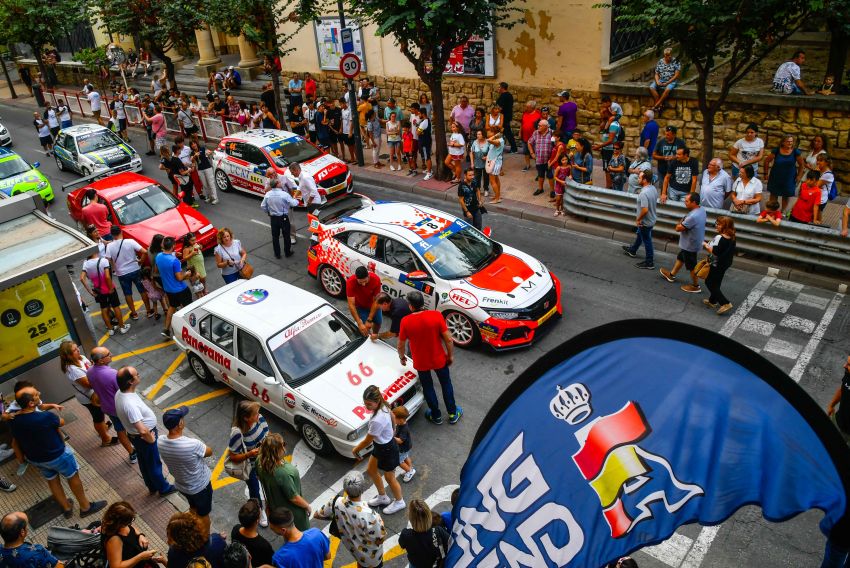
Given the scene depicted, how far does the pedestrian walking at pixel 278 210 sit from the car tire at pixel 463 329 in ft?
15.3

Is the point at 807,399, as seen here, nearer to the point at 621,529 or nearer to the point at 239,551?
the point at 621,529

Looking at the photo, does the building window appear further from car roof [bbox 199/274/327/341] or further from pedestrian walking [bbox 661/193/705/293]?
car roof [bbox 199/274/327/341]

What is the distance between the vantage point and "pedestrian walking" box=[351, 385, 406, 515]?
22.2 ft

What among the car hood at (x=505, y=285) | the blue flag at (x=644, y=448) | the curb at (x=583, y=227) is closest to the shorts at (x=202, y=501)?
the blue flag at (x=644, y=448)

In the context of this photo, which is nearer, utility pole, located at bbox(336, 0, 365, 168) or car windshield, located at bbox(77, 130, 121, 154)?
utility pole, located at bbox(336, 0, 365, 168)

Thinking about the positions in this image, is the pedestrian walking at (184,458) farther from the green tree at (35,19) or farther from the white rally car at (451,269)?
the green tree at (35,19)

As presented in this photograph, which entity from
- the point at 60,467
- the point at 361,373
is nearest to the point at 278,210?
the point at 361,373

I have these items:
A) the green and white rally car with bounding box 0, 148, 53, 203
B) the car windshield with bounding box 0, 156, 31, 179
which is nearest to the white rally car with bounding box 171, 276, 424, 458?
the green and white rally car with bounding box 0, 148, 53, 203

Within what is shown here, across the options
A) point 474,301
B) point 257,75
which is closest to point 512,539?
point 474,301

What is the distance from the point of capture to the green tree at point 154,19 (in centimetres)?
2422

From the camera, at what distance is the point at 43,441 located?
6.95 meters

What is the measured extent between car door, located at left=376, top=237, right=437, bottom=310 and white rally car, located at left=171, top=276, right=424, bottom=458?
4.88 ft

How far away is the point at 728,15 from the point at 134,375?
36.5 ft

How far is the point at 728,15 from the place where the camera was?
38.1 feet
